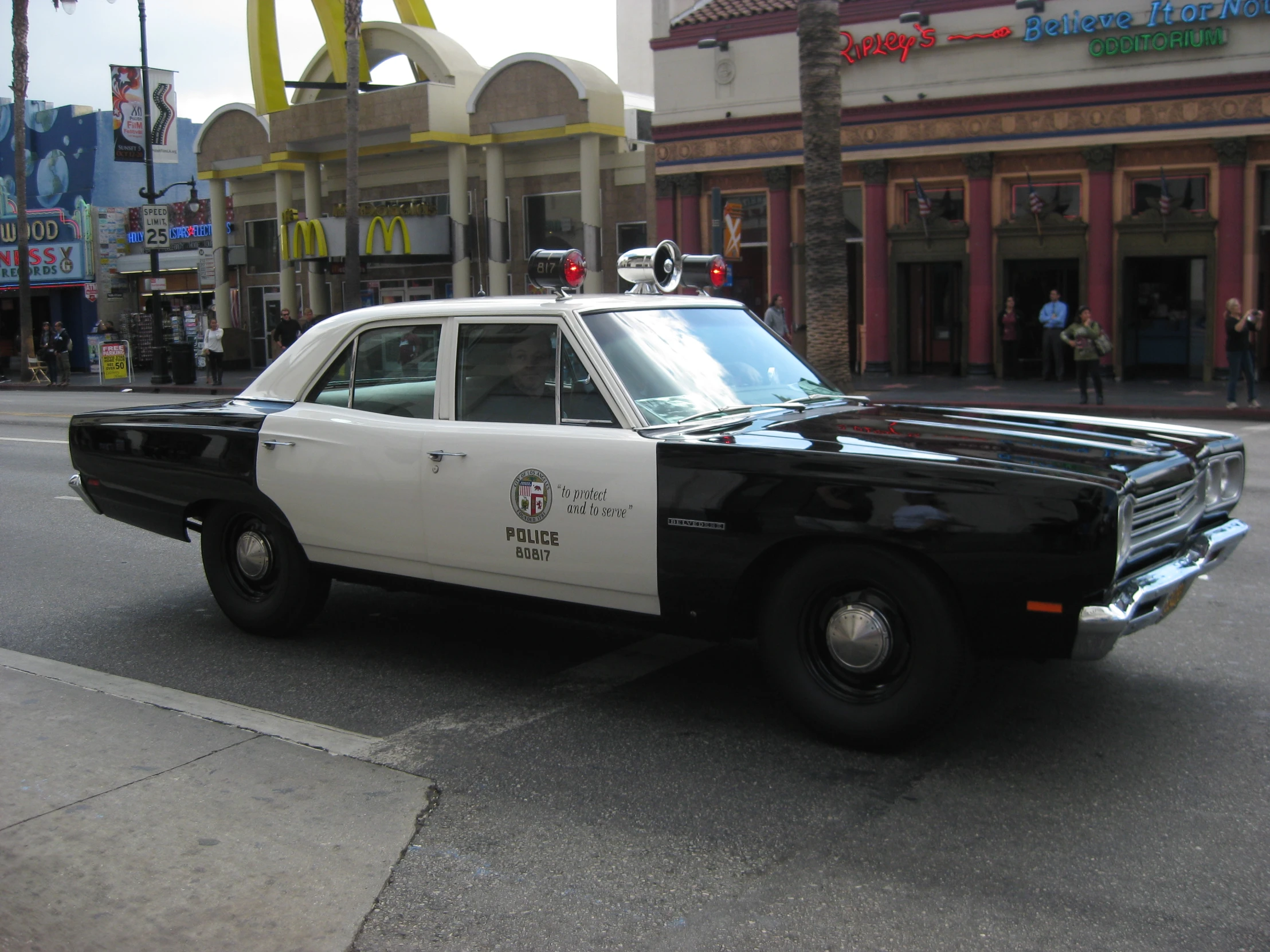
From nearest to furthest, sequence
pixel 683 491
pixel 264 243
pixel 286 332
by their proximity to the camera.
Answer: pixel 683 491 → pixel 286 332 → pixel 264 243

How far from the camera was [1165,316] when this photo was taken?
24.3 m

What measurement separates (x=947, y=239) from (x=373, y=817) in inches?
935

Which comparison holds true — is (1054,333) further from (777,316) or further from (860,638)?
(860,638)

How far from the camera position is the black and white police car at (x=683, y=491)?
4.20m

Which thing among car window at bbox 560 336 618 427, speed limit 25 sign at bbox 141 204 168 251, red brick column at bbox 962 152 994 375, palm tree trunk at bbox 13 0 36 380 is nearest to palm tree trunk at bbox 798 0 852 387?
red brick column at bbox 962 152 994 375

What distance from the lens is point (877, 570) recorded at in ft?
14.3

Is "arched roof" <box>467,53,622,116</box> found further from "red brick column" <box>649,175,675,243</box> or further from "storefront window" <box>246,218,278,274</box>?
"storefront window" <box>246,218,278,274</box>

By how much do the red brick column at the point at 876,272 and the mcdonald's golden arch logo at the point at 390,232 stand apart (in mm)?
12730

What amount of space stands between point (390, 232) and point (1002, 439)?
3038 centimetres

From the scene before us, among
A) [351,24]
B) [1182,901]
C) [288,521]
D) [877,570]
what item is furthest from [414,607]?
[351,24]

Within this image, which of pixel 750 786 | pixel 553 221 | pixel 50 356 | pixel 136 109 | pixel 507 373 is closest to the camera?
pixel 750 786

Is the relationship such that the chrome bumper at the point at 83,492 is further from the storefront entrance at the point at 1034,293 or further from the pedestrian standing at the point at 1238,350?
the storefront entrance at the point at 1034,293

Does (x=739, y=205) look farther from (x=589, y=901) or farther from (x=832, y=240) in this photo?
(x=589, y=901)

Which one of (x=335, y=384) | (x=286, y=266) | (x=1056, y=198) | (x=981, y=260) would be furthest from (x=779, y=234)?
(x=335, y=384)
